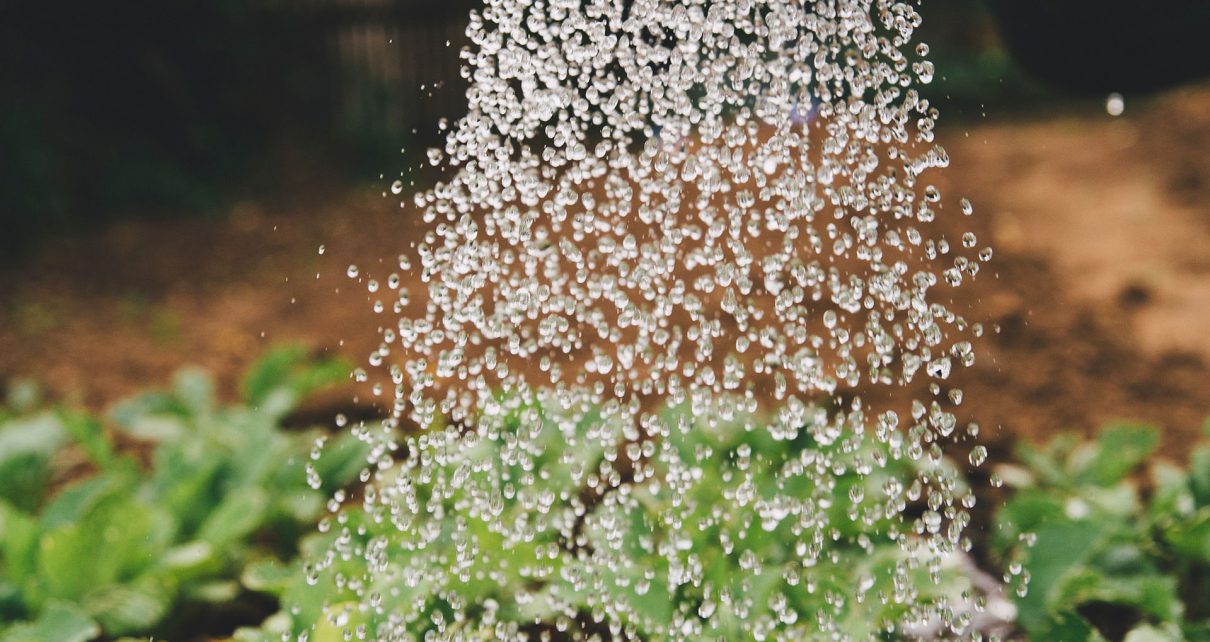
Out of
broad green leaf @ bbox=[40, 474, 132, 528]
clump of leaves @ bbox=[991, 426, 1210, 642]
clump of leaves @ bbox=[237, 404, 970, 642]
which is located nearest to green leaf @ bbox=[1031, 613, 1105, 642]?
clump of leaves @ bbox=[991, 426, 1210, 642]

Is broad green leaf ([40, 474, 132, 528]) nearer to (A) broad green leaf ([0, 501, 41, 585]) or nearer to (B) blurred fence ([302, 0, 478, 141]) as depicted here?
(A) broad green leaf ([0, 501, 41, 585])

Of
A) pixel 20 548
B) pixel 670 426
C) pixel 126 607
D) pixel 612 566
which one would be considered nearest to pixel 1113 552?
pixel 670 426

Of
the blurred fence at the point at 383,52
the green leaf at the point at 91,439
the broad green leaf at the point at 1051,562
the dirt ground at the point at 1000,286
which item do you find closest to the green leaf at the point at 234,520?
the green leaf at the point at 91,439

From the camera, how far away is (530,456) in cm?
222

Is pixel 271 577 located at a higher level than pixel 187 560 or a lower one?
lower

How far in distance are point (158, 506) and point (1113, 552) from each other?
2.20m

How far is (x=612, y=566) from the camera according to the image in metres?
1.92

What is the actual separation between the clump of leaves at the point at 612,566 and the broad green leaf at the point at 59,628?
0.30 meters

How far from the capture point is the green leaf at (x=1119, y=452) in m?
2.43

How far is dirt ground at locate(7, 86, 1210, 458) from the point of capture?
328cm

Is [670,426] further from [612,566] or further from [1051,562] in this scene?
[1051,562]

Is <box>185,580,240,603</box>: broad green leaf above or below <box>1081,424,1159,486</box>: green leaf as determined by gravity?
above

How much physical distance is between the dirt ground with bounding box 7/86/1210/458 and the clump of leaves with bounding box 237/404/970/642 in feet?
3.67

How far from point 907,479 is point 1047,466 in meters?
0.38
